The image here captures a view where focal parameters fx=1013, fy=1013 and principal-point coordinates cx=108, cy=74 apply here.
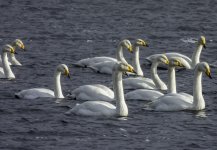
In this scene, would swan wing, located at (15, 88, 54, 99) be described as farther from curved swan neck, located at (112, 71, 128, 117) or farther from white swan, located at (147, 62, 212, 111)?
white swan, located at (147, 62, 212, 111)

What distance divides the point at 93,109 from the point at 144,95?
2984 mm

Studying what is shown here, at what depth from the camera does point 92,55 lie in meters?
38.9

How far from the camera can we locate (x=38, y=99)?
28.9 meters

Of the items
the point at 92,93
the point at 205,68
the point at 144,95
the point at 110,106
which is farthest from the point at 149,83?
the point at 110,106

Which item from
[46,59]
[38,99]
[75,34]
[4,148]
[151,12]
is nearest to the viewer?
[4,148]

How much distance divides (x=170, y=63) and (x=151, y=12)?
24.9 m

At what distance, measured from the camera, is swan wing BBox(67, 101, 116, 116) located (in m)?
26.3

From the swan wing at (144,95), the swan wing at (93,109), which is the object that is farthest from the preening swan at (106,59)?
the swan wing at (93,109)

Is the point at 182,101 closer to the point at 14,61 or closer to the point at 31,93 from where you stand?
the point at 31,93

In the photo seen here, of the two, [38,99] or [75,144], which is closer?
[75,144]

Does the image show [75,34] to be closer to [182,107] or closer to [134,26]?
[134,26]

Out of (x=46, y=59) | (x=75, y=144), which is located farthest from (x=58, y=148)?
(x=46, y=59)

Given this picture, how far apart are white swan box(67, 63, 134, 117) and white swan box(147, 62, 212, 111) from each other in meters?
1.18

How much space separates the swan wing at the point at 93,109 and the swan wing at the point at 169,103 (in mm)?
1423
